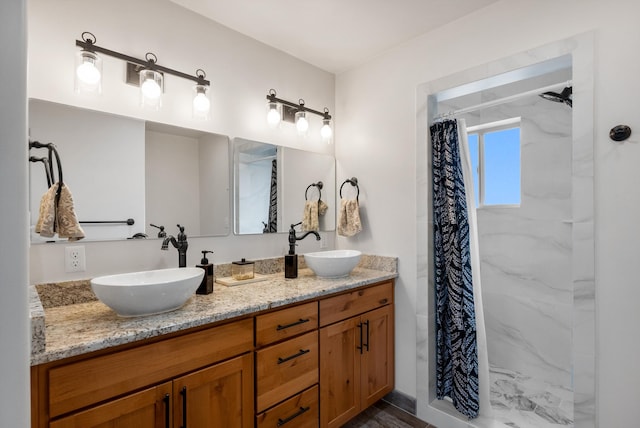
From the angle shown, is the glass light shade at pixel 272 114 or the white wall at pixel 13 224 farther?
the glass light shade at pixel 272 114

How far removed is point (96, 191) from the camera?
5.12 feet

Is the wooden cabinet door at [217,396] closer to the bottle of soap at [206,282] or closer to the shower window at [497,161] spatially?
the bottle of soap at [206,282]

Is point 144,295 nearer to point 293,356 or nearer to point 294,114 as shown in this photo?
point 293,356

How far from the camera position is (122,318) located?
1271mm

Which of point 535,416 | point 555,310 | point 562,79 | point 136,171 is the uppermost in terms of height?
point 562,79

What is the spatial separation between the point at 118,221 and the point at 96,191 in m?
0.18

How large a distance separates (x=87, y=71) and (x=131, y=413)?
1480 mm

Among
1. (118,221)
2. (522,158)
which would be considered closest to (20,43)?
(118,221)

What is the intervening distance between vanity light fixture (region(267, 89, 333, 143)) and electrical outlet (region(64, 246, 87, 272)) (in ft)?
4.51

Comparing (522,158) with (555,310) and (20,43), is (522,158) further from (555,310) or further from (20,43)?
(20,43)

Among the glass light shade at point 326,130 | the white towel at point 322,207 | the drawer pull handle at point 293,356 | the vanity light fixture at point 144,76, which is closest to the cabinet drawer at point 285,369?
the drawer pull handle at point 293,356

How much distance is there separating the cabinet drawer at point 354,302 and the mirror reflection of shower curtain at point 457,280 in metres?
0.34

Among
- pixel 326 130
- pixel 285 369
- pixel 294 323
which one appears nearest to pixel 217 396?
pixel 285 369

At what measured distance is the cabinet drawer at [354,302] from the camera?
183cm
